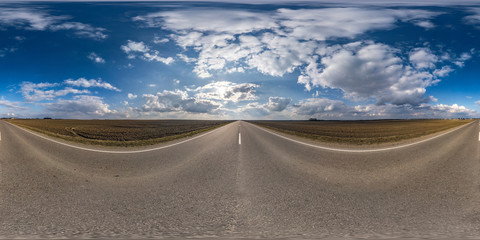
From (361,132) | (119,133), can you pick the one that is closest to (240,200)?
(119,133)

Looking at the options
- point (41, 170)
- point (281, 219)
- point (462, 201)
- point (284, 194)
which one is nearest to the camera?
point (281, 219)

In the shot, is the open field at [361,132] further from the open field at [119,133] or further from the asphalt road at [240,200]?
the open field at [119,133]

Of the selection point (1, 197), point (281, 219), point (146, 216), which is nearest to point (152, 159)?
point (1, 197)

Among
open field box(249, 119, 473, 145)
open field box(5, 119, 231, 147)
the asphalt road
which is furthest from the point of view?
open field box(249, 119, 473, 145)

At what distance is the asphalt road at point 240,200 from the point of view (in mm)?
4672

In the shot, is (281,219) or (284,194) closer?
(281,219)

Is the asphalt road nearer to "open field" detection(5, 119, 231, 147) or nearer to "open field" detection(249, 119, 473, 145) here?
"open field" detection(5, 119, 231, 147)

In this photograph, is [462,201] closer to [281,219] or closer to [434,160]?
[281,219]

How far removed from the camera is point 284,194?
6598 millimetres

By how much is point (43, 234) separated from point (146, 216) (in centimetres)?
159

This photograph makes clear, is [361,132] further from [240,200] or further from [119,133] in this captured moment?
[240,200]

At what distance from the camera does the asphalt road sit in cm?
467

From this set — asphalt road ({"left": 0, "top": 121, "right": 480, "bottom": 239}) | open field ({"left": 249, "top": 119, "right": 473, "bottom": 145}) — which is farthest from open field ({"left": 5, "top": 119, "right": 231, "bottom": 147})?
open field ({"left": 249, "top": 119, "right": 473, "bottom": 145})

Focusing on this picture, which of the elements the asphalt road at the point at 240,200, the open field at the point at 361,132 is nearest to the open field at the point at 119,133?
the asphalt road at the point at 240,200
